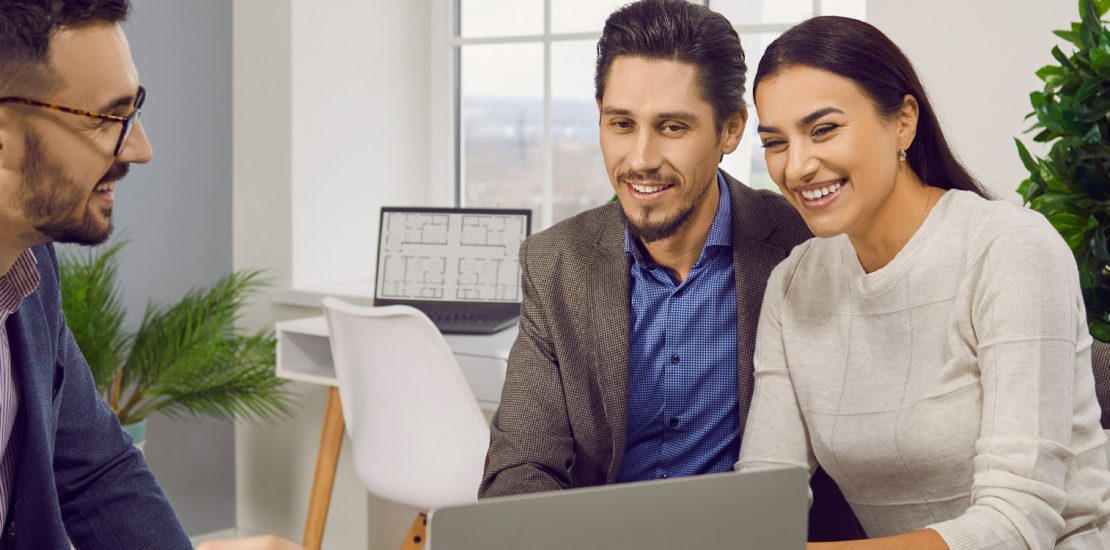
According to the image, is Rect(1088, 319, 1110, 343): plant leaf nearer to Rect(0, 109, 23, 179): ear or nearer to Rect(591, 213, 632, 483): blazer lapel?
Rect(591, 213, 632, 483): blazer lapel

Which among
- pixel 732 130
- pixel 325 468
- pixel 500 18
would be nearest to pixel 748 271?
pixel 732 130

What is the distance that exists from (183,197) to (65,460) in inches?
92.5

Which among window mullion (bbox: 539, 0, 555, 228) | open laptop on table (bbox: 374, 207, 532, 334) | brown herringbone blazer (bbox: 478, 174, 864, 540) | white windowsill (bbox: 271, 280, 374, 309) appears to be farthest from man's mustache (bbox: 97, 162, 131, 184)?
window mullion (bbox: 539, 0, 555, 228)

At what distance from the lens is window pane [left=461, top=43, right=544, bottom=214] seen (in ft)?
12.4

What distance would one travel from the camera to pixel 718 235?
5.59 feet

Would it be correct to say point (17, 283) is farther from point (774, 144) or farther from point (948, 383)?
point (948, 383)

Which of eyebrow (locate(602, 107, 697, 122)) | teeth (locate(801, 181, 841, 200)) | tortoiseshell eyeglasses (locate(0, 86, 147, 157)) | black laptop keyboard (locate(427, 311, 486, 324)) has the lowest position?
black laptop keyboard (locate(427, 311, 486, 324))

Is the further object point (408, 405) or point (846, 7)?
point (846, 7)

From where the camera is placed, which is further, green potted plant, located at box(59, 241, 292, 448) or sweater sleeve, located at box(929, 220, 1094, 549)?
green potted plant, located at box(59, 241, 292, 448)

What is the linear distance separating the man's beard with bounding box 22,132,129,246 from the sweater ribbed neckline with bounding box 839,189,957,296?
3.00ft

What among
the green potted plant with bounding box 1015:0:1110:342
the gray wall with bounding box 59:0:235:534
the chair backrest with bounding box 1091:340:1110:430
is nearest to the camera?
the chair backrest with bounding box 1091:340:1110:430

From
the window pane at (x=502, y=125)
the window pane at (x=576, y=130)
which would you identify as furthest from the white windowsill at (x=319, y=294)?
the window pane at (x=576, y=130)

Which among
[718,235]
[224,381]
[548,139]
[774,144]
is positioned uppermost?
[548,139]

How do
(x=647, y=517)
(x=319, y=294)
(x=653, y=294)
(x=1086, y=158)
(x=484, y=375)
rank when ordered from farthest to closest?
(x=319, y=294)
(x=484, y=375)
(x=1086, y=158)
(x=653, y=294)
(x=647, y=517)
